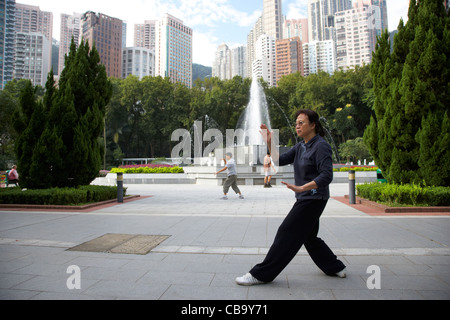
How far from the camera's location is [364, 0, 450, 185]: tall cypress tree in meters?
7.80

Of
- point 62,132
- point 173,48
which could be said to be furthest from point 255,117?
point 173,48

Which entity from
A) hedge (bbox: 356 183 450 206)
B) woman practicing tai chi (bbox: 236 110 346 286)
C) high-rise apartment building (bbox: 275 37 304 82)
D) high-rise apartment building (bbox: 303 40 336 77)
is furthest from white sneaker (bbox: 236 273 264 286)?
high-rise apartment building (bbox: 303 40 336 77)

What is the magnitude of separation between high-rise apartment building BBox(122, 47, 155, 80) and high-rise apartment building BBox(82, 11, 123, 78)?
343 cm

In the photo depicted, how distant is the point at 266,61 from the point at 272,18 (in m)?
50.9

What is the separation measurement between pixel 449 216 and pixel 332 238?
3.88 metres

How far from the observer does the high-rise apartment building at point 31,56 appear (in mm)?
103875

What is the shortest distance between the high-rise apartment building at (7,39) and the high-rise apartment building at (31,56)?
2.51m

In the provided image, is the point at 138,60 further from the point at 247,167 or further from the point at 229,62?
the point at 247,167

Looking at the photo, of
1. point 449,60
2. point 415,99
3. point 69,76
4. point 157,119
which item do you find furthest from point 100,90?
point 157,119

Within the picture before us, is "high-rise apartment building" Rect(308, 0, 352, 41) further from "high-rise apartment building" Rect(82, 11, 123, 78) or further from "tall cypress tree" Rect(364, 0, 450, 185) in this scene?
"tall cypress tree" Rect(364, 0, 450, 185)

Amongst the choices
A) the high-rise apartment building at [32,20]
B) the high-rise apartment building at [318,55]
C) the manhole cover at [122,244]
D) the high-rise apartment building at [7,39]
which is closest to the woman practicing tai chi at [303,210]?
the manhole cover at [122,244]

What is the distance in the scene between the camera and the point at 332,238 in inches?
197

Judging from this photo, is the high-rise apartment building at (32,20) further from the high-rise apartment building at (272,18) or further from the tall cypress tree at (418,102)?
the tall cypress tree at (418,102)

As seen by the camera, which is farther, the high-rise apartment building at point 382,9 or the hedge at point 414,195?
the high-rise apartment building at point 382,9
